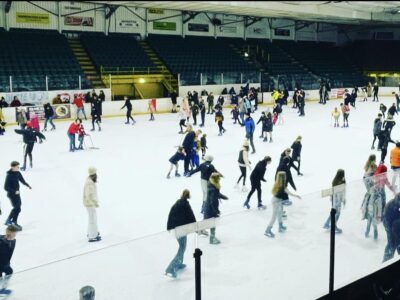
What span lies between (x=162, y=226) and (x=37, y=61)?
22.4m

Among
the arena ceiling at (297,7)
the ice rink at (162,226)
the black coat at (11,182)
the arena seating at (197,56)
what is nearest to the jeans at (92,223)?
the ice rink at (162,226)

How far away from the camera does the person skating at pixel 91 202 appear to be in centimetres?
773

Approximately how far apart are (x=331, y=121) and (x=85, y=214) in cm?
1704

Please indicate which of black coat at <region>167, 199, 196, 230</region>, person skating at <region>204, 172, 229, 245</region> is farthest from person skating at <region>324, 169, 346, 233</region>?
person skating at <region>204, 172, 229, 245</region>

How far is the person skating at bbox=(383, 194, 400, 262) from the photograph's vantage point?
5.49m

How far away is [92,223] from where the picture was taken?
7.87 m

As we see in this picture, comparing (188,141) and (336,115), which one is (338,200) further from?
(336,115)

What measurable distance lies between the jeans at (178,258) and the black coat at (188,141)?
8.38 meters

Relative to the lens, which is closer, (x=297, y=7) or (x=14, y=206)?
(x=14, y=206)

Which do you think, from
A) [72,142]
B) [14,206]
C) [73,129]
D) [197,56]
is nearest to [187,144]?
[73,129]

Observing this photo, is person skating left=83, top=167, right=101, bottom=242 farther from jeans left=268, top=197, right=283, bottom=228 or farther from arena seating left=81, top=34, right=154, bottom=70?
arena seating left=81, top=34, right=154, bottom=70

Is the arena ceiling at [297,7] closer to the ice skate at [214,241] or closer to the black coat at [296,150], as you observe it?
the black coat at [296,150]

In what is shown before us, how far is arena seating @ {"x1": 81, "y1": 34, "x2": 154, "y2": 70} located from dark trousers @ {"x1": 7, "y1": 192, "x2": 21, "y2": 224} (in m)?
22.5

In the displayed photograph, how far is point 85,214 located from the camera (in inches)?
371
